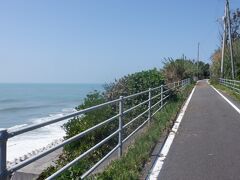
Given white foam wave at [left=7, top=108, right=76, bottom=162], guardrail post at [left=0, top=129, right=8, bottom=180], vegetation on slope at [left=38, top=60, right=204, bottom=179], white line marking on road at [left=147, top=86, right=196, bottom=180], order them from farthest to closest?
white foam wave at [left=7, top=108, right=76, bottom=162] → vegetation on slope at [left=38, top=60, right=204, bottom=179] → white line marking on road at [left=147, top=86, right=196, bottom=180] → guardrail post at [left=0, top=129, right=8, bottom=180]

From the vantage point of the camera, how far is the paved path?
7332 mm

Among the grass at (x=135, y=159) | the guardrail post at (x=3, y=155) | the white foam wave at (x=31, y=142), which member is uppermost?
the guardrail post at (x=3, y=155)

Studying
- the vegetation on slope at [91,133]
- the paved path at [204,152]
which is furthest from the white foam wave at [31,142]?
the paved path at [204,152]

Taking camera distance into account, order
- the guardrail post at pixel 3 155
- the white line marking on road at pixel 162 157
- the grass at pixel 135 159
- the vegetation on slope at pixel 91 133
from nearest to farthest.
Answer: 1. the guardrail post at pixel 3 155
2. the grass at pixel 135 159
3. the white line marking on road at pixel 162 157
4. the vegetation on slope at pixel 91 133

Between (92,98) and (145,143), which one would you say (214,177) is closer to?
(145,143)

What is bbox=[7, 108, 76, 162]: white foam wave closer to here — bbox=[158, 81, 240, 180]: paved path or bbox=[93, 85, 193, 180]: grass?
bbox=[158, 81, 240, 180]: paved path

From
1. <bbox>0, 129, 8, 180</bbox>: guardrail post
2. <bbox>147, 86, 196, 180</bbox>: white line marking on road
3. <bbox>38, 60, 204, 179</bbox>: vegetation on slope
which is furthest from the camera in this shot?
<bbox>38, 60, 204, 179</bbox>: vegetation on slope

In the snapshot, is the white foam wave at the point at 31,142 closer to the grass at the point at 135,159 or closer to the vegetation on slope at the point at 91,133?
the vegetation on slope at the point at 91,133

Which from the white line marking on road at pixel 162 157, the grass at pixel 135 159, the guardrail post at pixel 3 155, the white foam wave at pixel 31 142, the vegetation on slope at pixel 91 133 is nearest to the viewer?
the guardrail post at pixel 3 155

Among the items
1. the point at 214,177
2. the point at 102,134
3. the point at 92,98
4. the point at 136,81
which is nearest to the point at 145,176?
the point at 214,177

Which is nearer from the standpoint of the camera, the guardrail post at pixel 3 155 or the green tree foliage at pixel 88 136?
the guardrail post at pixel 3 155

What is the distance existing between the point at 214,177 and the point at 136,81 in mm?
13115

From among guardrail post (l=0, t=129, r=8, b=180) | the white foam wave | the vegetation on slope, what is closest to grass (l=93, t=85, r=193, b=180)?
the vegetation on slope

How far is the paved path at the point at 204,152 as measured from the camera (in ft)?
24.1
